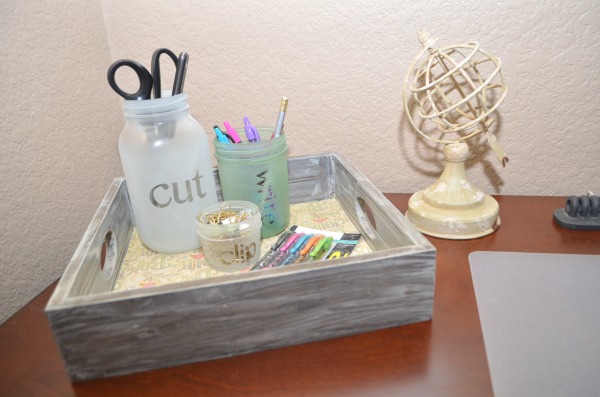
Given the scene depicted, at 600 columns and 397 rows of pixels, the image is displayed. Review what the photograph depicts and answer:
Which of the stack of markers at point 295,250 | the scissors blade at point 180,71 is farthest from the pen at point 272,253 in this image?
the scissors blade at point 180,71

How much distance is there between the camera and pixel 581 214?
0.60m

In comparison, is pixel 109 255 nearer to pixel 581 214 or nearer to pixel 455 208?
pixel 455 208

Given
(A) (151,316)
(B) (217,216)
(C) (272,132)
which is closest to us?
(A) (151,316)

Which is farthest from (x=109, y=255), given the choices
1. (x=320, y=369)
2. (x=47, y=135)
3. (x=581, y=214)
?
(x=581, y=214)

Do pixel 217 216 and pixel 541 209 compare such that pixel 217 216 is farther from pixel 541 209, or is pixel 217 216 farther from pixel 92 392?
pixel 541 209

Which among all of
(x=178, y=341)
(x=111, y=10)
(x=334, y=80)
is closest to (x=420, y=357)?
(x=178, y=341)

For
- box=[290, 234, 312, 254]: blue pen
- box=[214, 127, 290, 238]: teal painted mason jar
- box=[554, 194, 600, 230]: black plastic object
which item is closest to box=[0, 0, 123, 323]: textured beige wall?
box=[214, 127, 290, 238]: teal painted mason jar

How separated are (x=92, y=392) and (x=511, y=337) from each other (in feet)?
1.26

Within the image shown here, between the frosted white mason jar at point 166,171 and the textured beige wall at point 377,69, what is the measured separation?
0.21m

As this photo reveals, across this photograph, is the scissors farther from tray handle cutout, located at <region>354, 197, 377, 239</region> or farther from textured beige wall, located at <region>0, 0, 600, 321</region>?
tray handle cutout, located at <region>354, 197, 377, 239</region>

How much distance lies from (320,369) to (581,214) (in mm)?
465

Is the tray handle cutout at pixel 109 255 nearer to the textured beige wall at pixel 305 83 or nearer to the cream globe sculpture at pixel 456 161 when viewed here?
the textured beige wall at pixel 305 83

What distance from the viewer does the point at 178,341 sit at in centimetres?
37

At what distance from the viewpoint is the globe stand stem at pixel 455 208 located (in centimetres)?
58
